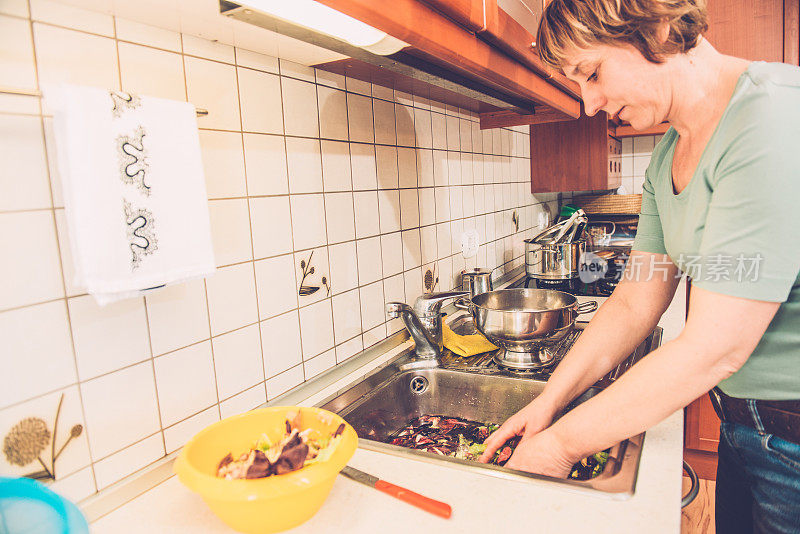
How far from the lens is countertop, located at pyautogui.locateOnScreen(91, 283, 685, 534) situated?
688 millimetres

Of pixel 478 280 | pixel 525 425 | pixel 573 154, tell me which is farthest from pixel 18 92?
pixel 573 154

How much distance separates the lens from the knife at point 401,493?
2.34ft

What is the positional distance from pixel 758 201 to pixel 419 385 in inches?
35.5

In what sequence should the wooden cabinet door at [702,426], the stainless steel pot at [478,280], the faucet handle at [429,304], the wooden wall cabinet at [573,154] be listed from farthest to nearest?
the wooden wall cabinet at [573,154] → the wooden cabinet door at [702,426] → the stainless steel pot at [478,280] → the faucet handle at [429,304]

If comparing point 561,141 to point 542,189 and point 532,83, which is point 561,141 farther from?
point 532,83

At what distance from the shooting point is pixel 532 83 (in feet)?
4.33

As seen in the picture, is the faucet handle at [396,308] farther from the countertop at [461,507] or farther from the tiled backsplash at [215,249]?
the countertop at [461,507]

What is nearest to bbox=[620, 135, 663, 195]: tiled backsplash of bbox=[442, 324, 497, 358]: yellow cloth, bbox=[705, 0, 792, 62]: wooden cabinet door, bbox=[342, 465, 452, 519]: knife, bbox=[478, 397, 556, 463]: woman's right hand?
bbox=[705, 0, 792, 62]: wooden cabinet door

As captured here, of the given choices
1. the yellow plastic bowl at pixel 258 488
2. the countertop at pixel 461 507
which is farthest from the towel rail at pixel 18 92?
the countertop at pixel 461 507

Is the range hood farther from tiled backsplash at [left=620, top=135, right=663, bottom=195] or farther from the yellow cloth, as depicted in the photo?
tiled backsplash at [left=620, top=135, right=663, bottom=195]

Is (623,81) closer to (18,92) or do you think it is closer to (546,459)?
(546,459)

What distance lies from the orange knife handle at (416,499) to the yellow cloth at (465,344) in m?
0.70

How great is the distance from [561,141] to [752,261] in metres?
2.09

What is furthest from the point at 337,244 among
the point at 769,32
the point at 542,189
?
the point at 769,32
